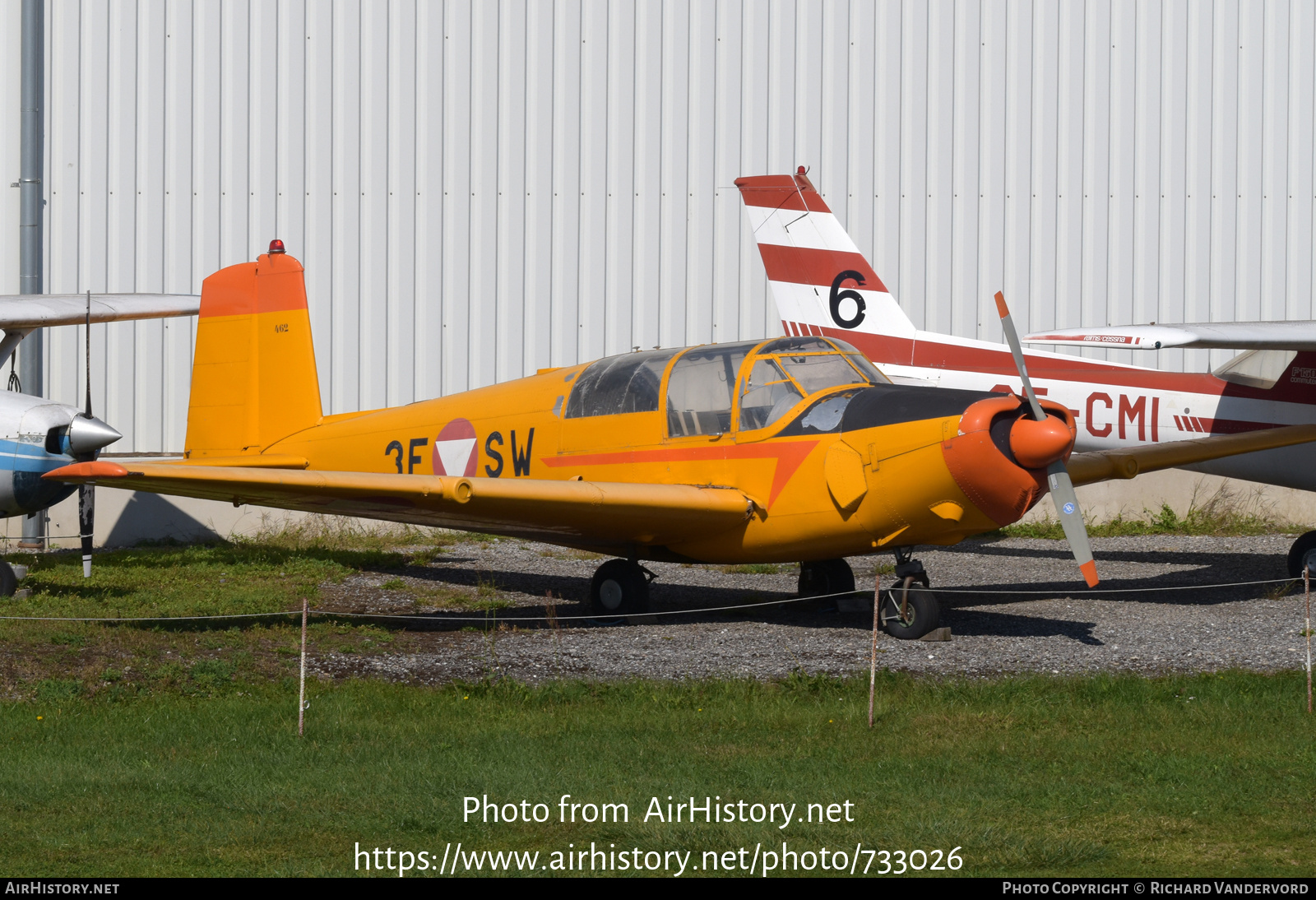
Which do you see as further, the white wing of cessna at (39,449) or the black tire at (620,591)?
the white wing of cessna at (39,449)

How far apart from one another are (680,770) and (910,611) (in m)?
3.79

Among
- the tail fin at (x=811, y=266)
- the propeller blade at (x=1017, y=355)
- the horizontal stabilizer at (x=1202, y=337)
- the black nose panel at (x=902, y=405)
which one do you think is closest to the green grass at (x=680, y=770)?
the propeller blade at (x=1017, y=355)

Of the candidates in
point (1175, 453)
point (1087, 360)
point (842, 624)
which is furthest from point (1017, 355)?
point (1087, 360)

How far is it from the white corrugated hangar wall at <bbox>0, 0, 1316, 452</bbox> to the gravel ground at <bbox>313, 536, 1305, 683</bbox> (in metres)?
3.87

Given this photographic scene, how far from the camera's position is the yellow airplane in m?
9.00

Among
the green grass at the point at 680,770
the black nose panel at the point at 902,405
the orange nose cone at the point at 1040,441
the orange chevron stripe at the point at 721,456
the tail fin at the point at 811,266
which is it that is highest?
the tail fin at the point at 811,266

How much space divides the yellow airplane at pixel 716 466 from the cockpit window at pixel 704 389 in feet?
0.04

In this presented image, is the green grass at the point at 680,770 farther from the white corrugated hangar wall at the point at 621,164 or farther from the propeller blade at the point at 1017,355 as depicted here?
the white corrugated hangar wall at the point at 621,164

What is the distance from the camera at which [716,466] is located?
10203 millimetres

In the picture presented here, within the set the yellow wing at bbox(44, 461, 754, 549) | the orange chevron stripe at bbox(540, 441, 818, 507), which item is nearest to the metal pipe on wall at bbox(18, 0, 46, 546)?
the yellow wing at bbox(44, 461, 754, 549)


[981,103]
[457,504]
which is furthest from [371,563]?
[981,103]

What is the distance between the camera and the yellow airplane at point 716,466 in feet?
29.5

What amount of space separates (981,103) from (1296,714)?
11672 mm

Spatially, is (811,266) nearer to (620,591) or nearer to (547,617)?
(620,591)
